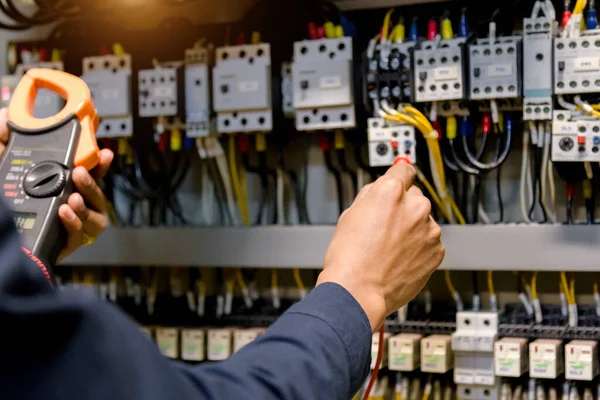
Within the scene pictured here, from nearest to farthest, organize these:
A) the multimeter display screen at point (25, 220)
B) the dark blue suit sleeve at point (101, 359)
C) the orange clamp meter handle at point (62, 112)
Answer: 1. the dark blue suit sleeve at point (101, 359)
2. the multimeter display screen at point (25, 220)
3. the orange clamp meter handle at point (62, 112)

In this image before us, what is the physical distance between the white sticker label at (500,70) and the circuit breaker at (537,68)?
0.12ft

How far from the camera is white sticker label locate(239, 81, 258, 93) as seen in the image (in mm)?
1705

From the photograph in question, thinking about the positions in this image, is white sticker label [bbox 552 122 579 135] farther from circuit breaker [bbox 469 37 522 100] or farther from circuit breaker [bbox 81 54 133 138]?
circuit breaker [bbox 81 54 133 138]

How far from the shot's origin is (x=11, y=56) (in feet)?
6.73

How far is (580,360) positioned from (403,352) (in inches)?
14.1

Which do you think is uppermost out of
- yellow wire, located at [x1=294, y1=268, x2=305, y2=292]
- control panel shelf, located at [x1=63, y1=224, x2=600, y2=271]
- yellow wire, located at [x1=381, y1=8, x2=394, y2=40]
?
yellow wire, located at [x1=381, y1=8, x2=394, y2=40]

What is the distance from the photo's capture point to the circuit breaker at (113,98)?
181 centimetres

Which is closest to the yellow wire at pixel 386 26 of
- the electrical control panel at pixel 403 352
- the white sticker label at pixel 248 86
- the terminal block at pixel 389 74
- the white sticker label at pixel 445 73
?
the terminal block at pixel 389 74

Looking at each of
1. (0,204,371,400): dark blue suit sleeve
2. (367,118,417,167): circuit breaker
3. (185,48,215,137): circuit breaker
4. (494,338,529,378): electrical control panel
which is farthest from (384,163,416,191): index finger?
(185,48,215,137): circuit breaker

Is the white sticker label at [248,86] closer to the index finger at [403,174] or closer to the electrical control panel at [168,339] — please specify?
the electrical control panel at [168,339]

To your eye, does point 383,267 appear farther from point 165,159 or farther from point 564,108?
point 165,159

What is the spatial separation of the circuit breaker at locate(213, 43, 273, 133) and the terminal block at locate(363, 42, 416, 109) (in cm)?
23

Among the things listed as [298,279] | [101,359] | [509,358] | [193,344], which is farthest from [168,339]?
[101,359]

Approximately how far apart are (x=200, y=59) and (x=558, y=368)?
106 centimetres
